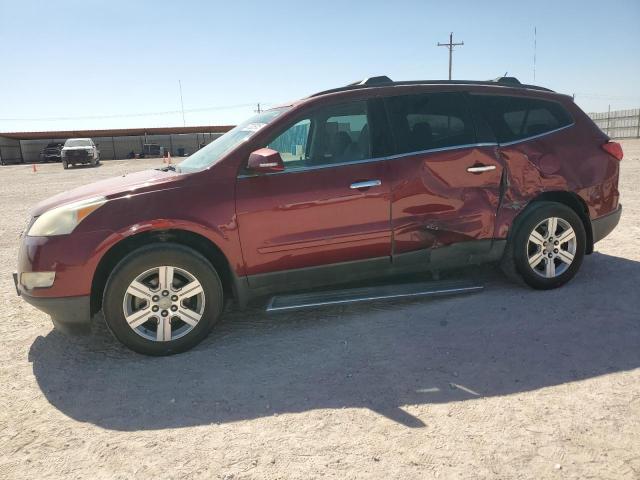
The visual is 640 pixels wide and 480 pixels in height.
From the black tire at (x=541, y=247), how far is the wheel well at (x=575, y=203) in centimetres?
9

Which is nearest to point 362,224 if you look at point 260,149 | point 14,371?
point 260,149

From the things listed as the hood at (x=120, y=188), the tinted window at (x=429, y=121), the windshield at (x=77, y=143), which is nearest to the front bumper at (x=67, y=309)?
the hood at (x=120, y=188)

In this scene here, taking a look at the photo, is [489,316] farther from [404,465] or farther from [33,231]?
[33,231]

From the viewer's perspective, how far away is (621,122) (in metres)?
36.3

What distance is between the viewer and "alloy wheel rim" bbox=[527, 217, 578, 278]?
4324mm

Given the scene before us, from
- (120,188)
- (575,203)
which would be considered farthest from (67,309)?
(575,203)

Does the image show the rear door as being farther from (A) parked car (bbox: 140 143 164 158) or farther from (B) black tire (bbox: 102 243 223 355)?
(A) parked car (bbox: 140 143 164 158)

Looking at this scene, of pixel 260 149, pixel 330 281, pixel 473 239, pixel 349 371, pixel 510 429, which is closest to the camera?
pixel 510 429

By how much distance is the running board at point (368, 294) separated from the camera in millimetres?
3770

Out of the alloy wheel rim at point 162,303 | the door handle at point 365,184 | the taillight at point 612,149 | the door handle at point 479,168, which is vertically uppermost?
the taillight at point 612,149

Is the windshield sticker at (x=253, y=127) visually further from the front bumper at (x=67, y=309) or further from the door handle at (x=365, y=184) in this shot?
the front bumper at (x=67, y=309)

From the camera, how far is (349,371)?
10.3 ft

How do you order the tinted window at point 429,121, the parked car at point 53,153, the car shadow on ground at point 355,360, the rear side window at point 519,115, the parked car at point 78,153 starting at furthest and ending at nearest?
the parked car at point 53,153, the parked car at point 78,153, the rear side window at point 519,115, the tinted window at point 429,121, the car shadow on ground at point 355,360

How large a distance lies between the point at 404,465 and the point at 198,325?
186 centimetres
